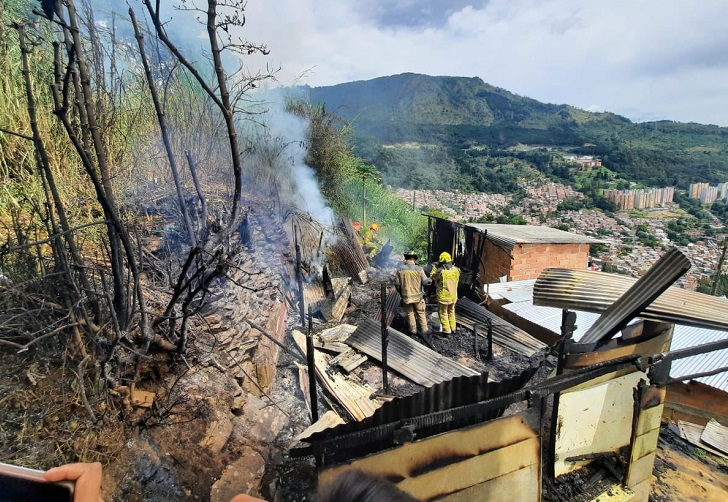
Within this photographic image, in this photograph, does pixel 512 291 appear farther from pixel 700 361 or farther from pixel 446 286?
pixel 700 361

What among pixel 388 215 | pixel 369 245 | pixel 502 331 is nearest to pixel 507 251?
pixel 502 331

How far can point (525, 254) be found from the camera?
11.5 metres

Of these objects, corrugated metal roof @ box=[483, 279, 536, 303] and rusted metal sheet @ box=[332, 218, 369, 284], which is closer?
corrugated metal roof @ box=[483, 279, 536, 303]

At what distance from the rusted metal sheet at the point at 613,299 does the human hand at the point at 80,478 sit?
314 cm

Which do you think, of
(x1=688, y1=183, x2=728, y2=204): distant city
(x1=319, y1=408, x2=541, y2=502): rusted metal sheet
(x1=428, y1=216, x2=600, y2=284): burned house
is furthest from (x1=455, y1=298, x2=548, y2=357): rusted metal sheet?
(x1=688, y1=183, x2=728, y2=204): distant city

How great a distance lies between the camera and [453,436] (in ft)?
6.93

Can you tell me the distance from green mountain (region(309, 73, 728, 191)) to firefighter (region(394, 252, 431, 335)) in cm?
2688

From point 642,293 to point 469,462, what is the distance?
5.47ft

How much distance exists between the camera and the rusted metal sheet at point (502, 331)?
7.66 meters

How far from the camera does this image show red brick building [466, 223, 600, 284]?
448 inches

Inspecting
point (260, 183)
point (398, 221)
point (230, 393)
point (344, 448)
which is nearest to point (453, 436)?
point (344, 448)

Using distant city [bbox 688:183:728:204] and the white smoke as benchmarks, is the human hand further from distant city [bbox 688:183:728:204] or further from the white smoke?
distant city [bbox 688:183:728:204]

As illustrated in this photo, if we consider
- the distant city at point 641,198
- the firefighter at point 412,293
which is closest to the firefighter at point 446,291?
the firefighter at point 412,293

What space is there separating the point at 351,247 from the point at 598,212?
1641 inches
